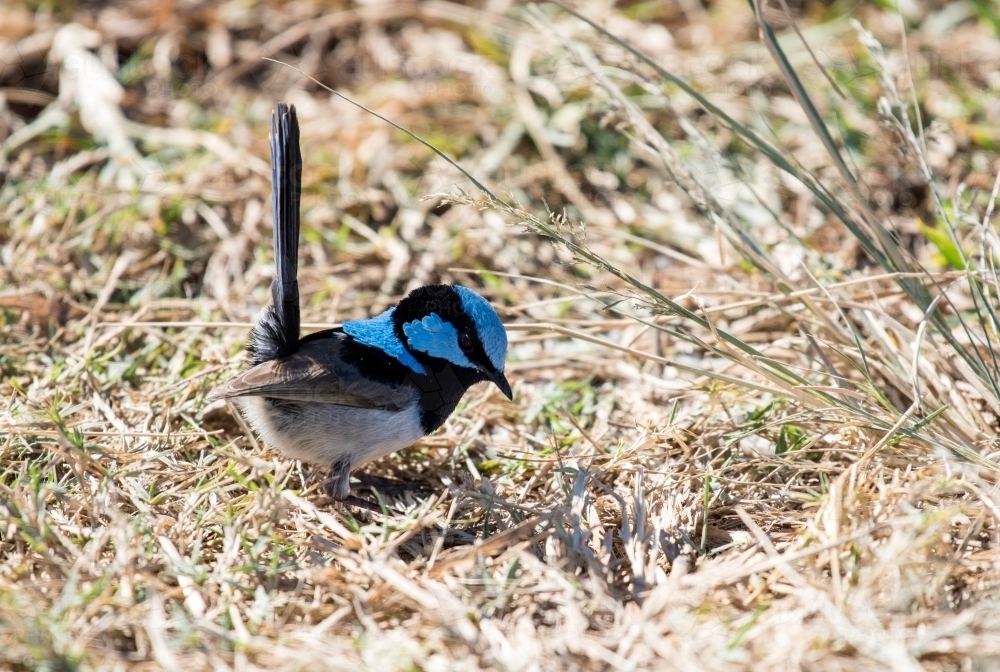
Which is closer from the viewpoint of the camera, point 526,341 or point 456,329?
point 456,329

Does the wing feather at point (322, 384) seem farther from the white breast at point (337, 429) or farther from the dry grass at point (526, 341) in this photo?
the dry grass at point (526, 341)

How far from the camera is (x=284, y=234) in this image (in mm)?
3617

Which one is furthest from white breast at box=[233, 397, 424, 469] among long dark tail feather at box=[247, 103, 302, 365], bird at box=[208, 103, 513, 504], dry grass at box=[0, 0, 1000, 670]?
long dark tail feather at box=[247, 103, 302, 365]

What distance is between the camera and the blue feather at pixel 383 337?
3848 millimetres

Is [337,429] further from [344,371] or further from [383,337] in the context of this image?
[383,337]

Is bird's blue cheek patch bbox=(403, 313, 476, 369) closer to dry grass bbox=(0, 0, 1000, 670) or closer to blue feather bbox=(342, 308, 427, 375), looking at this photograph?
blue feather bbox=(342, 308, 427, 375)

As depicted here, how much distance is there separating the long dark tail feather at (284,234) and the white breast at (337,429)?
0.27m

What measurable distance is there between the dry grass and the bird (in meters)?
0.19

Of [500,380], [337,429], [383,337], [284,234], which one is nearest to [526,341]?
[500,380]

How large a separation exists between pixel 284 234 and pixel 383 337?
599 millimetres

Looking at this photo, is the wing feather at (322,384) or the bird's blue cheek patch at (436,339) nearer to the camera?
the wing feather at (322,384)

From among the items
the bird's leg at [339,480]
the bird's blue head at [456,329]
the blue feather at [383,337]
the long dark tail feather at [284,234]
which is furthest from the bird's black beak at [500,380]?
the long dark tail feather at [284,234]

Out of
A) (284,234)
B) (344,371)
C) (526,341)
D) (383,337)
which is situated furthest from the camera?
(526,341)

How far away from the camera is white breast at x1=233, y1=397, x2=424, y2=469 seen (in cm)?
365
